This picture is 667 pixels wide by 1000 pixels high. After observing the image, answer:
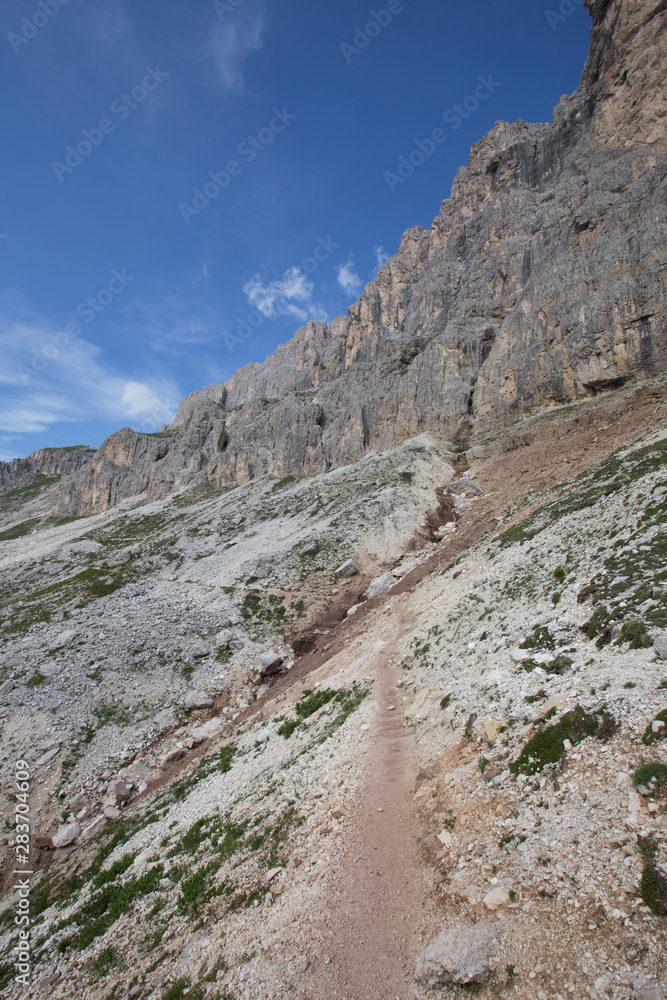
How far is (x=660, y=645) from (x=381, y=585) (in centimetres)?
2410

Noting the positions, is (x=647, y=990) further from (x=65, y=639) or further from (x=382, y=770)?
(x=65, y=639)

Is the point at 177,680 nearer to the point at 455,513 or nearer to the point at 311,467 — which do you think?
the point at 455,513

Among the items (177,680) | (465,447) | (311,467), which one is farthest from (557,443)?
(311,467)

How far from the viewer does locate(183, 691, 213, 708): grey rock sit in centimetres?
2686

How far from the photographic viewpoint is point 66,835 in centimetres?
1930

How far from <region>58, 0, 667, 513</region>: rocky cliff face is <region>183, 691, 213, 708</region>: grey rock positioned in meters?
47.7

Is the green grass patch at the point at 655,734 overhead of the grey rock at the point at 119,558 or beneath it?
beneath

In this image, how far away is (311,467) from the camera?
79.7 metres

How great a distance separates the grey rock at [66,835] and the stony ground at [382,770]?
4.7 inches

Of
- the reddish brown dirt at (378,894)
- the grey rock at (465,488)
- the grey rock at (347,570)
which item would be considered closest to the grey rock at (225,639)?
the grey rock at (347,570)

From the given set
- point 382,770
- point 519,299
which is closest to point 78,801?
point 382,770

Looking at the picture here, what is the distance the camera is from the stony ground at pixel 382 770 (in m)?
6.83

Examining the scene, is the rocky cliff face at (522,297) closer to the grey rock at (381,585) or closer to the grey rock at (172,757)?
the grey rock at (381,585)

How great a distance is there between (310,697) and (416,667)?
5739 millimetres
